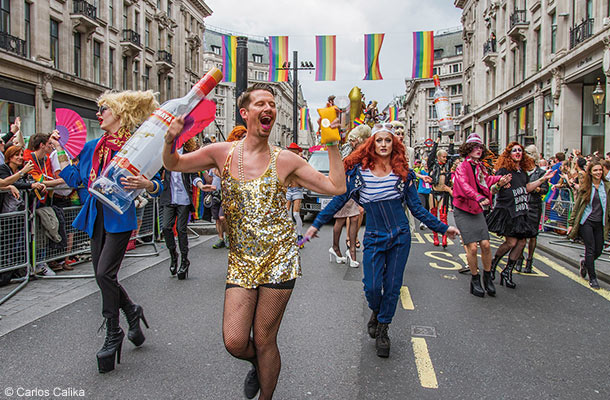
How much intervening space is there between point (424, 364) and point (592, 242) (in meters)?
4.02

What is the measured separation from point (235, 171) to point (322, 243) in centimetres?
729

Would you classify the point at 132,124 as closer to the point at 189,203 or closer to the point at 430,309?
the point at 189,203

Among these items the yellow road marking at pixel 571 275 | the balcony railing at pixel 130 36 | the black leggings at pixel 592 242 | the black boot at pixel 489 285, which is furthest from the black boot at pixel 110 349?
the balcony railing at pixel 130 36

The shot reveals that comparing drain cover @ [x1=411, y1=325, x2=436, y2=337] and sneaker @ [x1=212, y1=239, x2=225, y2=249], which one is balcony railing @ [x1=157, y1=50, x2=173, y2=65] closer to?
sneaker @ [x1=212, y1=239, x2=225, y2=249]

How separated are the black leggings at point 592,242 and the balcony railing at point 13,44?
2106cm

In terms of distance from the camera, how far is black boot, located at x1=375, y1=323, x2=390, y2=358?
12.4 feet

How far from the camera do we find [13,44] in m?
19.5

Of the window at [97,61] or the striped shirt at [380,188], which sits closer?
the striped shirt at [380,188]

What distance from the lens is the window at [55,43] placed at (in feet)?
75.2

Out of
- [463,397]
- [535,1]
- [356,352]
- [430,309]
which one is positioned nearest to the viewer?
[463,397]

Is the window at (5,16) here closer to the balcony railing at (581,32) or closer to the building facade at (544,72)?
the building facade at (544,72)

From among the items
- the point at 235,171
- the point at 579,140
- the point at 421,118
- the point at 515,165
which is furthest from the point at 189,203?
the point at 421,118

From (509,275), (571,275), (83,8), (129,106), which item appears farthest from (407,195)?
(83,8)

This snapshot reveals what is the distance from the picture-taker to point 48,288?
19.2 feet
